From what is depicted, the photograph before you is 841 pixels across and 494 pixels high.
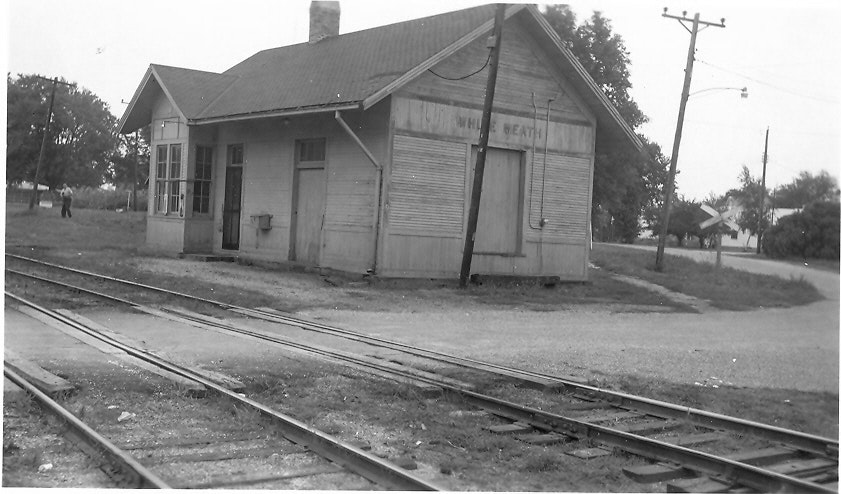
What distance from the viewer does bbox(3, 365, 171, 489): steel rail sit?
192 inches

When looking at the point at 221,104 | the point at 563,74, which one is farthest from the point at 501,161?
the point at 221,104

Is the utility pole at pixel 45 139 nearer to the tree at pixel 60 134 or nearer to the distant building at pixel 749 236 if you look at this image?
the tree at pixel 60 134

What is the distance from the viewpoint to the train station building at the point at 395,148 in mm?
17688

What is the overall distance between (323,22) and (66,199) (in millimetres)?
8338

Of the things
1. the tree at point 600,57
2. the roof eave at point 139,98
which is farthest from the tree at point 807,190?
the roof eave at point 139,98

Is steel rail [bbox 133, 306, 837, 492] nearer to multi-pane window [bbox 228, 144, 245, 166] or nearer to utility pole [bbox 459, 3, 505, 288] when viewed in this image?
utility pole [bbox 459, 3, 505, 288]

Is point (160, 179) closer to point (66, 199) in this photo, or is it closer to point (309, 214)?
point (66, 199)

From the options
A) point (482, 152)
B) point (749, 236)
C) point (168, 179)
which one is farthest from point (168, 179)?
point (749, 236)

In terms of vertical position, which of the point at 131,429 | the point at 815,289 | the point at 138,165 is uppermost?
the point at 138,165

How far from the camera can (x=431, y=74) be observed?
17703mm

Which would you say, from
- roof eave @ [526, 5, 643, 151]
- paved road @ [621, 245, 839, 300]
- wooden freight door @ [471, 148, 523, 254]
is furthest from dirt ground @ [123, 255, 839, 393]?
roof eave @ [526, 5, 643, 151]

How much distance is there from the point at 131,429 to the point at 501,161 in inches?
543

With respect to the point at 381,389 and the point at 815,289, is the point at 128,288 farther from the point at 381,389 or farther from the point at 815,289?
the point at 815,289

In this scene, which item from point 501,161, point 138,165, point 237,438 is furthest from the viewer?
point 138,165
